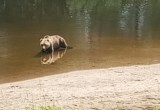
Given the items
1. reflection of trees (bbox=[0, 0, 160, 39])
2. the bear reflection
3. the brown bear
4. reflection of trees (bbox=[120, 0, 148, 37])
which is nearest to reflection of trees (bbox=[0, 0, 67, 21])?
reflection of trees (bbox=[0, 0, 160, 39])

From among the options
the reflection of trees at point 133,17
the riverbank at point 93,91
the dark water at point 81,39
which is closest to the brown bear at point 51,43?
the dark water at point 81,39

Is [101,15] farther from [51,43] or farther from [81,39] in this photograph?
[51,43]

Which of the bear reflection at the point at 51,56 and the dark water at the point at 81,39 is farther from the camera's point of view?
Result: the bear reflection at the point at 51,56

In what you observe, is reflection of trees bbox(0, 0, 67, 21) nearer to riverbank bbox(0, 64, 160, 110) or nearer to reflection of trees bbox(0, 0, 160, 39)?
reflection of trees bbox(0, 0, 160, 39)

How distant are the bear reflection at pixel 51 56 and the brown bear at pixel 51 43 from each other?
0.25 metres

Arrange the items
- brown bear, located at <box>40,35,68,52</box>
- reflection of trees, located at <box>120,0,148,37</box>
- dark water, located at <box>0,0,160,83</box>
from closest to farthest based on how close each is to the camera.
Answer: dark water, located at <box>0,0,160,83</box> < brown bear, located at <box>40,35,68,52</box> < reflection of trees, located at <box>120,0,148,37</box>

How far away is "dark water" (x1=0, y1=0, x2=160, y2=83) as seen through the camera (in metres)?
15.1

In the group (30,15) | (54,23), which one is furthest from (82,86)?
(30,15)

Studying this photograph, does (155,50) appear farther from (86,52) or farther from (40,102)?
(40,102)

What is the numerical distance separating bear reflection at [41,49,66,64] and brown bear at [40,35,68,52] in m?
0.25

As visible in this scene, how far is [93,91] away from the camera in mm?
9812

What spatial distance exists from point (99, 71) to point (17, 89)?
3.34 metres

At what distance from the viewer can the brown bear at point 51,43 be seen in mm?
17188

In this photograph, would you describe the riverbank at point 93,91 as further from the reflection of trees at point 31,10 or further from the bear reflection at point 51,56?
the reflection of trees at point 31,10
